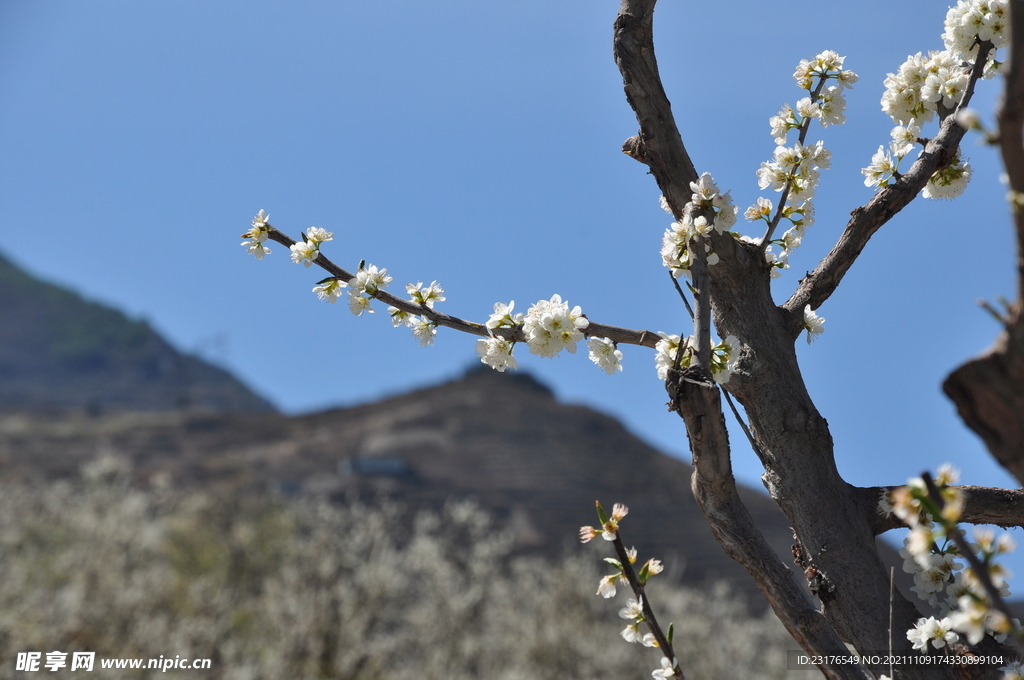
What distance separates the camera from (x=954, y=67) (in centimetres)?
231

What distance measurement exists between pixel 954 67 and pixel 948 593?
1593mm

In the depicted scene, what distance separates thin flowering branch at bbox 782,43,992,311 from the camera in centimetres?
217

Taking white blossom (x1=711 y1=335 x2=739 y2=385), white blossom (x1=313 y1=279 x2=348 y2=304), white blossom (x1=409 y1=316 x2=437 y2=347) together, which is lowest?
white blossom (x1=711 y1=335 x2=739 y2=385)

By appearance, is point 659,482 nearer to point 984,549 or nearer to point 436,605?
point 436,605

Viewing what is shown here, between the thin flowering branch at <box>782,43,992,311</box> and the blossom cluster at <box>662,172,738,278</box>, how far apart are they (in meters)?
0.42

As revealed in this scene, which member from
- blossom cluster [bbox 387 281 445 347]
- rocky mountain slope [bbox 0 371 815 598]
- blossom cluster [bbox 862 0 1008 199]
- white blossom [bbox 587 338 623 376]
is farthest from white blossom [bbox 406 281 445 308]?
rocky mountain slope [bbox 0 371 815 598]

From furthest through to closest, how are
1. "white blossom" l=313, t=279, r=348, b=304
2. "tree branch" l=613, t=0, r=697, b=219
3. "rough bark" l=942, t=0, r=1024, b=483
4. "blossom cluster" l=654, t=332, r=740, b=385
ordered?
"white blossom" l=313, t=279, r=348, b=304 → "tree branch" l=613, t=0, r=697, b=219 → "blossom cluster" l=654, t=332, r=740, b=385 → "rough bark" l=942, t=0, r=1024, b=483

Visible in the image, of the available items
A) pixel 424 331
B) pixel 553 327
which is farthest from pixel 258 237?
pixel 553 327

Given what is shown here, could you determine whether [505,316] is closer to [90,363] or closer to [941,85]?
[941,85]

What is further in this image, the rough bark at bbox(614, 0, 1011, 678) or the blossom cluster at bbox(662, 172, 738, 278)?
the blossom cluster at bbox(662, 172, 738, 278)

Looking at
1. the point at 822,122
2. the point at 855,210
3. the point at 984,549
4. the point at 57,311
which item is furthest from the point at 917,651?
the point at 57,311

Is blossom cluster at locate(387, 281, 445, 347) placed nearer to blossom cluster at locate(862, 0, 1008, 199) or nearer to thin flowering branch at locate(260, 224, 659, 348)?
thin flowering branch at locate(260, 224, 659, 348)

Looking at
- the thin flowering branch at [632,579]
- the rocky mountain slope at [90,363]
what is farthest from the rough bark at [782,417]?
the rocky mountain slope at [90,363]

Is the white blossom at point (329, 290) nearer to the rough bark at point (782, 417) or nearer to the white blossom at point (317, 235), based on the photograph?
the white blossom at point (317, 235)
